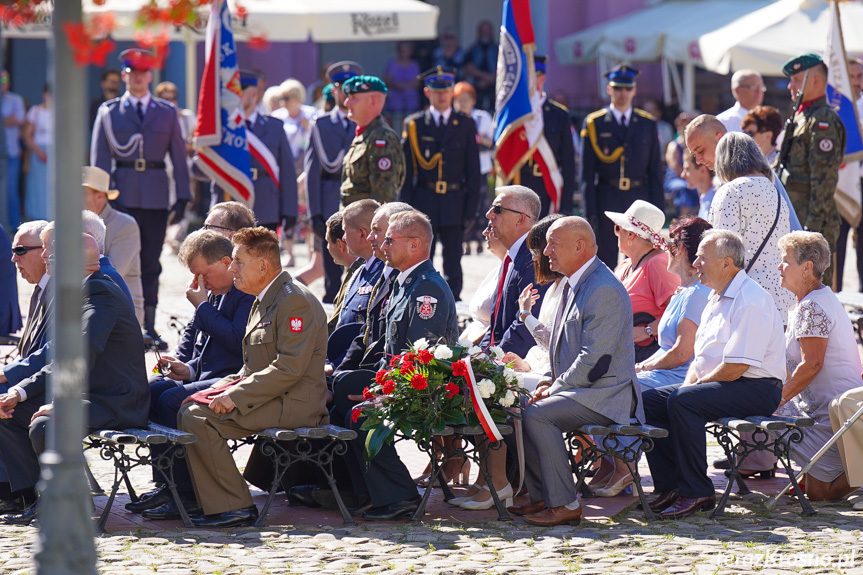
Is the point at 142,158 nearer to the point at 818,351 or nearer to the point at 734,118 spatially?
the point at 734,118

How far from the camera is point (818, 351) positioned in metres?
6.64

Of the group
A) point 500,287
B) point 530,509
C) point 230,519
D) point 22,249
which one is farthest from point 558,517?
point 22,249

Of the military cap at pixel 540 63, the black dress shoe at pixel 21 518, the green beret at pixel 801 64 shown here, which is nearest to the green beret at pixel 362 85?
the military cap at pixel 540 63

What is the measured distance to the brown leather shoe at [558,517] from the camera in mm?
6227

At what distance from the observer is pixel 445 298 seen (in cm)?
657

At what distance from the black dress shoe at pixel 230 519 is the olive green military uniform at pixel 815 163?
5259 millimetres

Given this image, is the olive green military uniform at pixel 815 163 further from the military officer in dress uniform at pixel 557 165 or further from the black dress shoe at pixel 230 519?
the black dress shoe at pixel 230 519

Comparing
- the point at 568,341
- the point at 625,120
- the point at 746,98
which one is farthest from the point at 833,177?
the point at 568,341

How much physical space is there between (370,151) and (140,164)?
208 centimetres

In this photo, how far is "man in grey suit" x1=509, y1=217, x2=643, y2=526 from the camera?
20.4 ft

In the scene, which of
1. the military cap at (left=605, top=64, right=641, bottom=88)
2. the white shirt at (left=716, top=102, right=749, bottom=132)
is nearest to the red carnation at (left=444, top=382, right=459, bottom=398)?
the white shirt at (left=716, top=102, right=749, bottom=132)

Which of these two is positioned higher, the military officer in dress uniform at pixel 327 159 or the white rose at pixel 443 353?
the military officer in dress uniform at pixel 327 159

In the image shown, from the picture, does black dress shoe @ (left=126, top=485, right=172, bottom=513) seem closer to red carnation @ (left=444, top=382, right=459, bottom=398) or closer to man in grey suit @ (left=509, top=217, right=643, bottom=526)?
red carnation @ (left=444, top=382, right=459, bottom=398)

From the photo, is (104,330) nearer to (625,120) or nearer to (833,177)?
(833,177)
